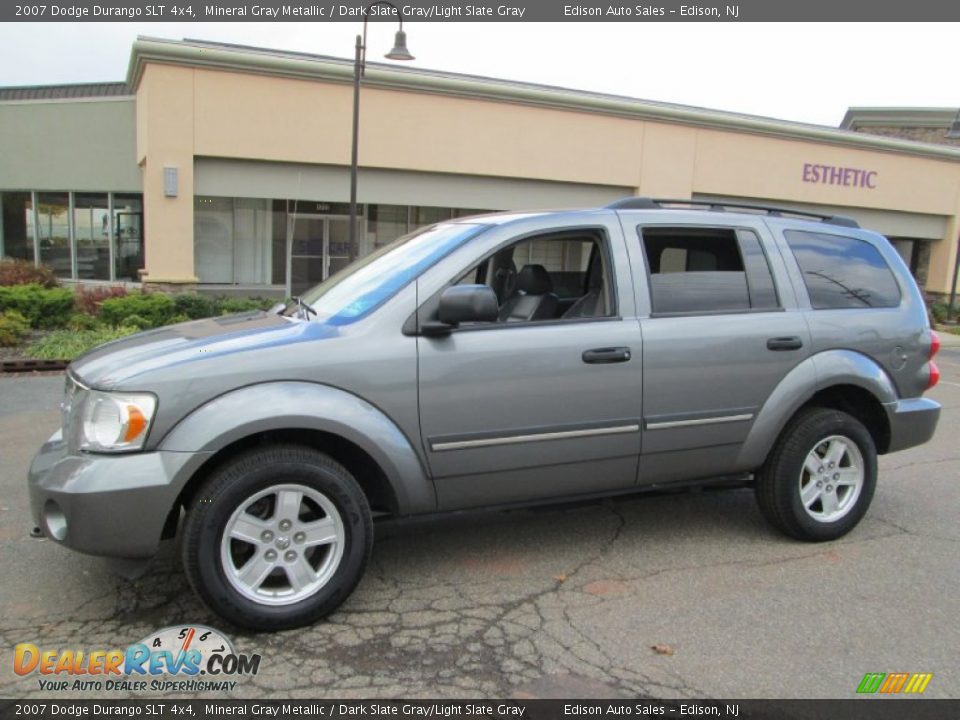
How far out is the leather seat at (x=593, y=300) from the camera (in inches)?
164

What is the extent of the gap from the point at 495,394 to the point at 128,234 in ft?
66.6

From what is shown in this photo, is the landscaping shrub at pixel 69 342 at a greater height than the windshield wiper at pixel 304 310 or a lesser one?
lesser

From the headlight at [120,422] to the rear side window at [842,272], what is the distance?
355cm

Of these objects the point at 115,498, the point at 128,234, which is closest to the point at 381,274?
the point at 115,498

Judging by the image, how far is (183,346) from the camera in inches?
139

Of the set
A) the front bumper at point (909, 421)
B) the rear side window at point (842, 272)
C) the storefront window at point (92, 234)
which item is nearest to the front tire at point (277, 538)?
the rear side window at point (842, 272)

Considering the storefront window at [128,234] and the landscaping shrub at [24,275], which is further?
the storefront window at [128,234]

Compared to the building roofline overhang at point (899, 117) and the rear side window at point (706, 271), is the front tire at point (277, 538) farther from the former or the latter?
the building roofline overhang at point (899, 117)

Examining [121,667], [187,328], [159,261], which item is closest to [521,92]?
[159,261]

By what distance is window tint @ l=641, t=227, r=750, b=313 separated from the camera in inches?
166

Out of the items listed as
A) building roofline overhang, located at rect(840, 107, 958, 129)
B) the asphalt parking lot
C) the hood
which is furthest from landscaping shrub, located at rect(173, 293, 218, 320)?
building roofline overhang, located at rect(840, 107, 958, 129)

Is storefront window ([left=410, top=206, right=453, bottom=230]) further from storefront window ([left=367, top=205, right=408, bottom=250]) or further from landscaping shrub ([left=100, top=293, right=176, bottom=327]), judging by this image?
landscaping shrub ([left=100, top=293, right=176, bottom=327])

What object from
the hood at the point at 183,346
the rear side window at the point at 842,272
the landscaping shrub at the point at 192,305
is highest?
the rear side window at the point at 842,272
